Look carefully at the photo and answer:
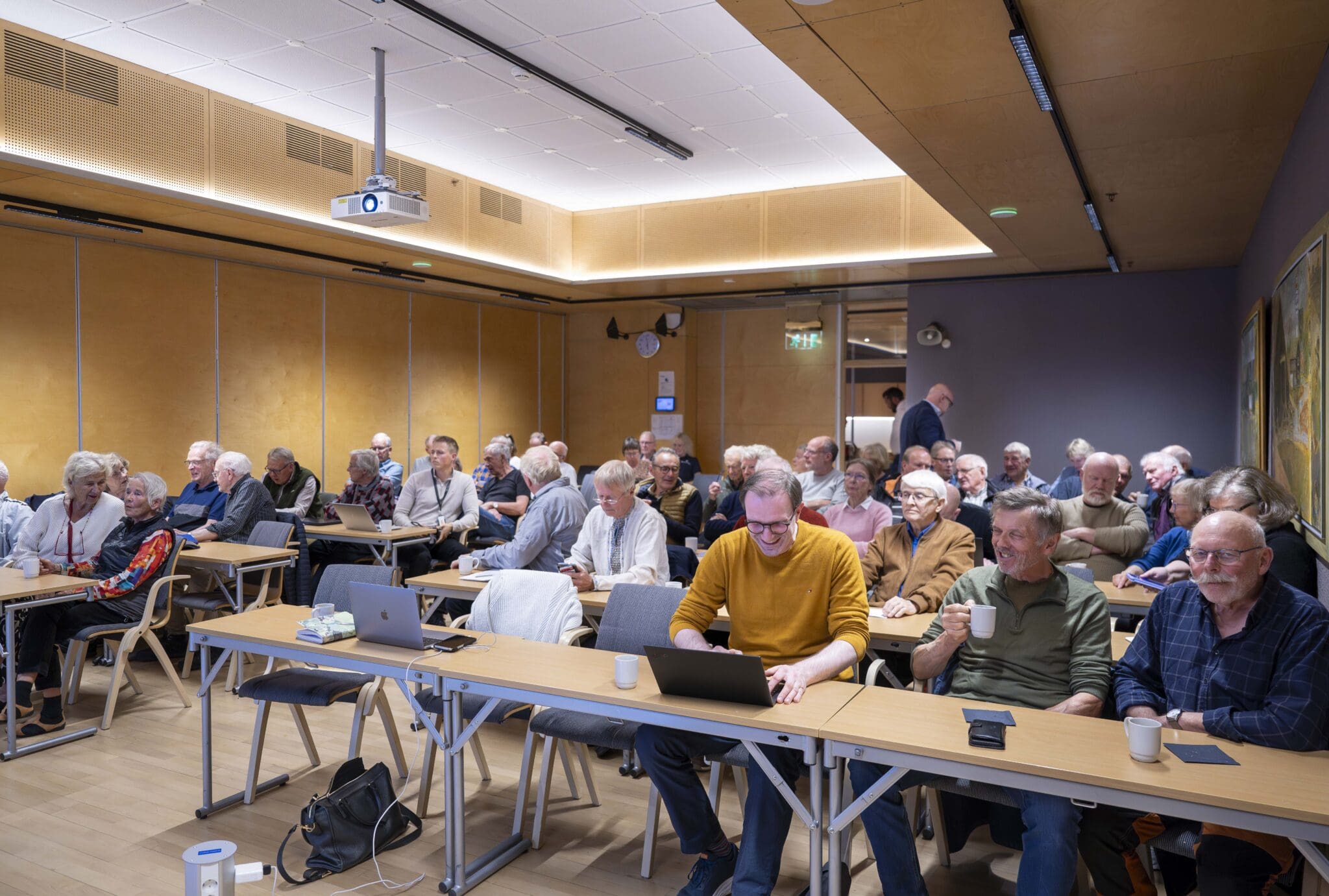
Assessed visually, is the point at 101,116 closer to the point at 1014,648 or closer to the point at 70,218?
the point at 70,218

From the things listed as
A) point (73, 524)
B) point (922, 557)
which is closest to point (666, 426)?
point (73, 524)

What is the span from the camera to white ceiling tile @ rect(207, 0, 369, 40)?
5453mm

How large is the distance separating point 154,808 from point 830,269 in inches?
300

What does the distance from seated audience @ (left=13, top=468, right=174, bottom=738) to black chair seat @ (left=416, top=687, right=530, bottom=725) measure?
94.1 inches

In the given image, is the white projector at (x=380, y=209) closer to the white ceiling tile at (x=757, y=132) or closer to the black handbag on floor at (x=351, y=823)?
the white ceiling tile at (x=757, y=132)

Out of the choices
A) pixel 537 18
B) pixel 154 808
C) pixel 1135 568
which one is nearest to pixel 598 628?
pixel 154 808

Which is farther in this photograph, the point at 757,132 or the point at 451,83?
the point at 757,132

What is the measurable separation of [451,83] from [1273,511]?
5.83m

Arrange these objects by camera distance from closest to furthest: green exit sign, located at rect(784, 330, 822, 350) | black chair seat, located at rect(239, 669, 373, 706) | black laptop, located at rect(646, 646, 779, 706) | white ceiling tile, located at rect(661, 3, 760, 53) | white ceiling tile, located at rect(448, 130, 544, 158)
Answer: black laptop, located at rect(646, 646, 779, 706)
black chair seat, located at rect(239, 669, 373, 706)
white ceiling tile, located at rect(661, 3, 760, 53)
white ceiling tile, located at rect(448, 130, 544, 158)
green exit sign, located at rect(784, 330, 822, 350)

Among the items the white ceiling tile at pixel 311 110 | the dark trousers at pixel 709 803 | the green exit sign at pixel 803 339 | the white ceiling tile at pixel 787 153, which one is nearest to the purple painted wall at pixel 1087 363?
the green exit sign at pixel 803 339

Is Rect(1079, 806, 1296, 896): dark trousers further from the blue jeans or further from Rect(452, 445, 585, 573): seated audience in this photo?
Rect(452, 445, 585, 573): seated audience

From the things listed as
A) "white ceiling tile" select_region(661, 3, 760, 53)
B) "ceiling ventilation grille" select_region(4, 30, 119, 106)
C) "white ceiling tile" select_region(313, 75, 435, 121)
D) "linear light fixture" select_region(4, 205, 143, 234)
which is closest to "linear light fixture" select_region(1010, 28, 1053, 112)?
"white ceiling tile" select_region(661, 3, 760, 53)

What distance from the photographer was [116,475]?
6363 millimetres

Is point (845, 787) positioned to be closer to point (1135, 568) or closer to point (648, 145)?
point (1135, 568)
